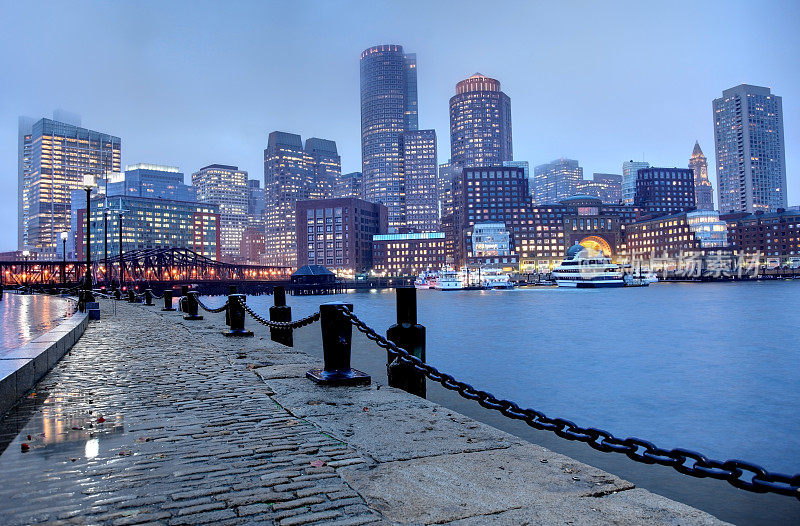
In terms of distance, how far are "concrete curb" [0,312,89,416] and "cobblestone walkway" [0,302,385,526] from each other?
0.71 ft

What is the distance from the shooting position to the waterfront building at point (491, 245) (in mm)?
195125

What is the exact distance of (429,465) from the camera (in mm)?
4348

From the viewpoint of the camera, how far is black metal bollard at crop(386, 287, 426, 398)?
321 inches

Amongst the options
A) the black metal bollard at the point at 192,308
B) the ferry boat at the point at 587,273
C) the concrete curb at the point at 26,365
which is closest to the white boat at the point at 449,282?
the ferry boat at the point at 587,273

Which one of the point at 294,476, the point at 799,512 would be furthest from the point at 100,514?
the point at 799,512

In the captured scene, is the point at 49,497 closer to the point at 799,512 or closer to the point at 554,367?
the point at 799,512

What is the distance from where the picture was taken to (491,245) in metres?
195

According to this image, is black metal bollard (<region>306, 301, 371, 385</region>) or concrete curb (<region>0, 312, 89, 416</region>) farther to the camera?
black metal bollard (<region>306, 301, 371, 385</region>)

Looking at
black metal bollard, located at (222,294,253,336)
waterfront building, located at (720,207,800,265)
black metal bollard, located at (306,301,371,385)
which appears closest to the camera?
black metal bollard, located at (306,301,371,385)

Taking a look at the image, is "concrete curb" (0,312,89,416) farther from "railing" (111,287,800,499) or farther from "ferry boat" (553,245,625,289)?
"ferry boat" (553,245,625,289)

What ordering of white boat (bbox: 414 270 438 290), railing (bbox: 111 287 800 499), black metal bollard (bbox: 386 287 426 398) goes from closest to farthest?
railing (bbox: 111 287 800 499) → black metal bollard (bbox: 386 287 426 398) → white boat (bbox: 414 270 438 290)

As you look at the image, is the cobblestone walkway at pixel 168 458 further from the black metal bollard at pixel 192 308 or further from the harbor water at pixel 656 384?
the black metal bollard at pixel 192 308

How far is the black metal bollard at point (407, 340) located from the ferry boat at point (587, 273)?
135 meters

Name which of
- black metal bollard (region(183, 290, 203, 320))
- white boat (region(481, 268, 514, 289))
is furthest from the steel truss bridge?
black metal bollard (region(183, 290, 203, 320))
